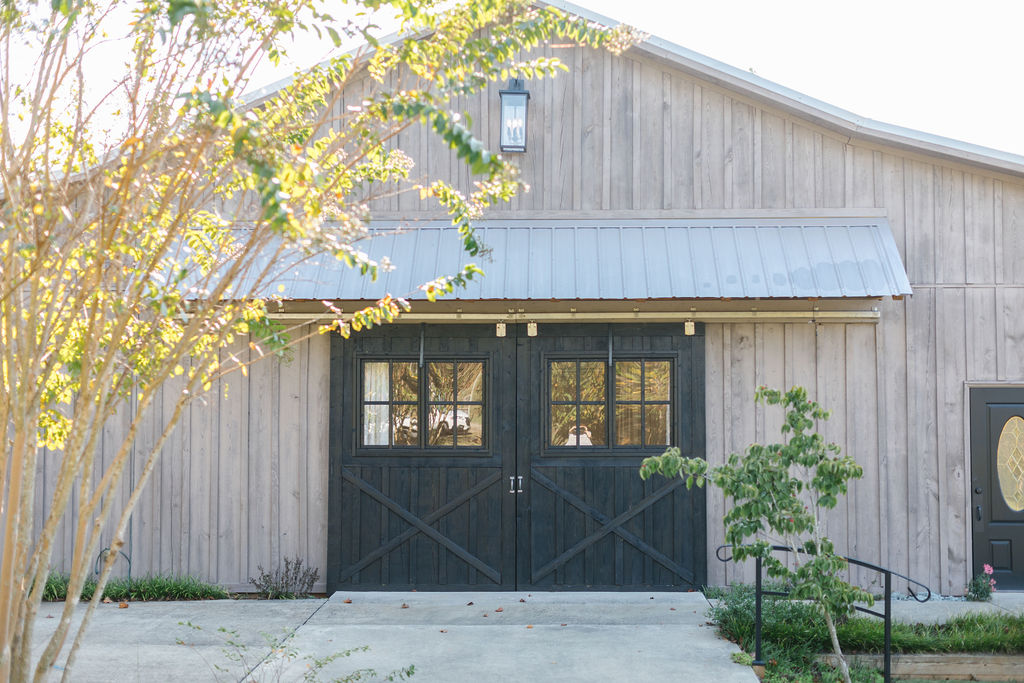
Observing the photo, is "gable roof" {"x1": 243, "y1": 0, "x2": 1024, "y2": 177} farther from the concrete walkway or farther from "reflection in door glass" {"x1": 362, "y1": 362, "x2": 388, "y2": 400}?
the concrete walkway

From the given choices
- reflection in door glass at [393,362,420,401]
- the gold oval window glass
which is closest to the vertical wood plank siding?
the gold oval window glass

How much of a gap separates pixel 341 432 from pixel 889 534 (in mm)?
5029

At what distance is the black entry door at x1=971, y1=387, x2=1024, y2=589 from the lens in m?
8.85

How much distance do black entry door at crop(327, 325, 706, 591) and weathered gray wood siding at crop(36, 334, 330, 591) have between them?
26 cm

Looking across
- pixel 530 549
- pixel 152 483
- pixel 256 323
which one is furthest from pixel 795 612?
pixel 152 483

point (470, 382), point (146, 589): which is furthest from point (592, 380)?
point (146, 589)

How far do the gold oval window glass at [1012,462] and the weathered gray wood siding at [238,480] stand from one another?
6162 mm

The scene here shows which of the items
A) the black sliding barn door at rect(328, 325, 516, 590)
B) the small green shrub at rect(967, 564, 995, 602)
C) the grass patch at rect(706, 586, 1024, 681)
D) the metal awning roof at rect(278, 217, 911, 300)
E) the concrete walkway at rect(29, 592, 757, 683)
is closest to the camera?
the concrete walkway at rect(29, 592, 757, 683)

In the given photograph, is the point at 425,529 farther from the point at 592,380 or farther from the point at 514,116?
the point at 514,116

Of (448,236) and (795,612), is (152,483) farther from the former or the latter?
(795,612)

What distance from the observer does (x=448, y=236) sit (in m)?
9.06

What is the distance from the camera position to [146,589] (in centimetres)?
873

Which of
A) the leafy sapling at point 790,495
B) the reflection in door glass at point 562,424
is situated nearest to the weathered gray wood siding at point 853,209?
the reflection in door glass at point 562,424

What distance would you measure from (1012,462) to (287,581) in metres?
6.67
